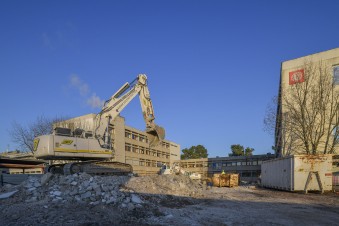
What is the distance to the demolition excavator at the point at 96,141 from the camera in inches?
657

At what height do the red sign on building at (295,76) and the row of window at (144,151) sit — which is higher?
the red sign on building at (295,76)

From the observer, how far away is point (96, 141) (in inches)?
736

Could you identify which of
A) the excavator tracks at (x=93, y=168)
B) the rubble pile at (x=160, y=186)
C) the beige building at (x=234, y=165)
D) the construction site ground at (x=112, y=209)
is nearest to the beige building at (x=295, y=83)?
the rubble pile at (x=160, y=186)

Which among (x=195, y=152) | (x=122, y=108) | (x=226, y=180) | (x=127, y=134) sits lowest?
(x=195, y=152)

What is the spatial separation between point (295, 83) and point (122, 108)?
28452mm

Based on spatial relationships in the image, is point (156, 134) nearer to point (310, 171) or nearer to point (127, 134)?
point (310, 171)

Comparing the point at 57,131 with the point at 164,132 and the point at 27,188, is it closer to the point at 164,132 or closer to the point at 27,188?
the point at 27,188

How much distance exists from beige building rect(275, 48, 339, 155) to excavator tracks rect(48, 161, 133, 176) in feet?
78.8

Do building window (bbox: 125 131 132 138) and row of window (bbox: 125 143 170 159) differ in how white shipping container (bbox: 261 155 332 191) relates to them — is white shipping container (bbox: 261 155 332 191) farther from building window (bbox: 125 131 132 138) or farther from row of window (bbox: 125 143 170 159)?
Result: building window (bbox: 125 131 132 138)

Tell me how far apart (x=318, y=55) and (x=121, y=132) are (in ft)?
126

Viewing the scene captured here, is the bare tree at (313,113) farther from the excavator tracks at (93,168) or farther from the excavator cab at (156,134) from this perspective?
the excavator tracks at (93,168)

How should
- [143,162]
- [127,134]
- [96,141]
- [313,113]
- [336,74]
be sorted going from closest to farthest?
[96,141] → [313,113] → [336,74] → [127,134] → [143,162]

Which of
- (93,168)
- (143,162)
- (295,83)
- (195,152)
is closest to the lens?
(93,168)

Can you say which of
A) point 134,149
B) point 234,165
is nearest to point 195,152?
point 234,165
